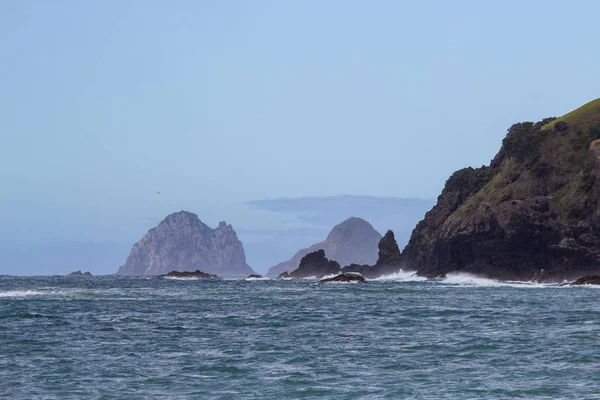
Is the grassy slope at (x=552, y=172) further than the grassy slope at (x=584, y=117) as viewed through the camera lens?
No

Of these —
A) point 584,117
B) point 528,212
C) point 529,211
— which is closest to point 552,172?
point 529,211

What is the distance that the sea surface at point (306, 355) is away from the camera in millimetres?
26094

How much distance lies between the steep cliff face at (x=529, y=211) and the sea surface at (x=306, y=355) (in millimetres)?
75973

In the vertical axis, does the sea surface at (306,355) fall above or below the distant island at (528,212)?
below

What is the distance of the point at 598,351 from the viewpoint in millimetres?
33688

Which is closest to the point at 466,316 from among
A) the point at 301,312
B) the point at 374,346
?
the point at 301,312

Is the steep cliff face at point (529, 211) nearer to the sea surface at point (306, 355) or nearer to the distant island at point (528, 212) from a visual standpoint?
the distant island at point (528, 212)

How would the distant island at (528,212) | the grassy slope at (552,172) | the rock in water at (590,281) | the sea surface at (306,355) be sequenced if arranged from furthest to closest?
the grassy slope at (552,172) < the distant island at (528,212) < the rock in water at (590,281) < the sea surface at (306,355)

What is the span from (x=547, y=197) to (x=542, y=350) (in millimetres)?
118240

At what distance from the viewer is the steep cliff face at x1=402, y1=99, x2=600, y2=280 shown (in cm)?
13112

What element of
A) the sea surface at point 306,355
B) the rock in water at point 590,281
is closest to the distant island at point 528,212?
the rock in water at point 590,281

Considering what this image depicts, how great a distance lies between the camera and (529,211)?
139500mm

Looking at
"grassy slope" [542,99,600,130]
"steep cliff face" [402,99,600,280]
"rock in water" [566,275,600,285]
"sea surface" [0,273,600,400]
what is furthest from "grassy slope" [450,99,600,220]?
"sea surface" [0,273,600,400]

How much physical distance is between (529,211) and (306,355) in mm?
112505
